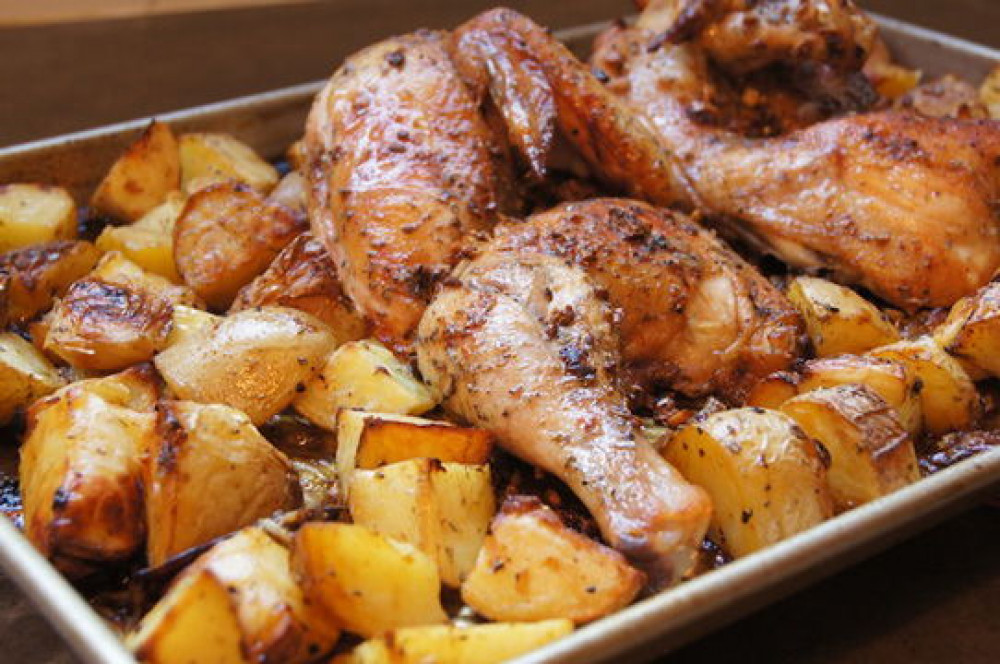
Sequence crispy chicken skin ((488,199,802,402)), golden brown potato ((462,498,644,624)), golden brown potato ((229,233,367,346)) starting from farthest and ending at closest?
1. golden brown potato ((229,233,367,346))
2. crispy chicken skin ((488,199,802,402))
3. golden brown potato ((462,498,644,624))

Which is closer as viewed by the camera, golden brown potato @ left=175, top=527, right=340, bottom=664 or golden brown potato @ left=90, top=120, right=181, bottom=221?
golden brown potato @ left=175, top=527, right=340, bottom=664

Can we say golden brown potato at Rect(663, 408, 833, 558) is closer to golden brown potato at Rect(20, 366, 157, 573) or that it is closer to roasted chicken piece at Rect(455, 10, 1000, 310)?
roasted chicken piece at Rect(455, 10, 1000, 310)

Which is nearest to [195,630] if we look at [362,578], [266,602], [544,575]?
[266,602]

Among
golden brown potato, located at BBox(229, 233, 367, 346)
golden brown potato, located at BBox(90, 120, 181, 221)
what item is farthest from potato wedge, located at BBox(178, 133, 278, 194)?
golden brown potato, located at BBox(229, 233, 367, 346)

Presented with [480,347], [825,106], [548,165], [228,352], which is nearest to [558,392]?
[480,347]

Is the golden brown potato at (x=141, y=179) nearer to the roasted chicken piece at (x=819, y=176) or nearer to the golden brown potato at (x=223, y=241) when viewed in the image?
the golden brown potato at (x=223, y=241)

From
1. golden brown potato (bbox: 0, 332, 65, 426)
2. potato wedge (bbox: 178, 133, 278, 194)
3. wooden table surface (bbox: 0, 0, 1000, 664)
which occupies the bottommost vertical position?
wooden table surface (bbox: 0, 0, 1000, 664)
